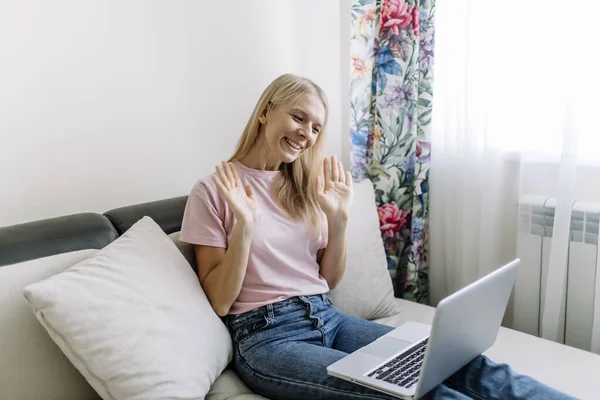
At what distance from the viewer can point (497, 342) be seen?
1.68 m

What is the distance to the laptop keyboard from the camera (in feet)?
3.91

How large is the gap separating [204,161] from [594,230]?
1.31 meters

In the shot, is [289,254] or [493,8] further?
[493,8]

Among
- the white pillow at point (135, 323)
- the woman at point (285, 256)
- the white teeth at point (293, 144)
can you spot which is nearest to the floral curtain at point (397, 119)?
the woman at point (285, 256)

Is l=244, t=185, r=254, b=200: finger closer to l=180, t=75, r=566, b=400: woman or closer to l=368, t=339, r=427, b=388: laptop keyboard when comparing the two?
l=180, t=75, r=566, b=400: woman

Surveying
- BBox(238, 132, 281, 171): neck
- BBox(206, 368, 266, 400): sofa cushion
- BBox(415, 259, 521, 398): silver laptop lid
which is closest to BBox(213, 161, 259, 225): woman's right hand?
BBox(238, 132, 281, 171): neck

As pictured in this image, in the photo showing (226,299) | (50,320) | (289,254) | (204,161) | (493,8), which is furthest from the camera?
(204,161)

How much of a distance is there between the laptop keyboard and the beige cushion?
1.21ft

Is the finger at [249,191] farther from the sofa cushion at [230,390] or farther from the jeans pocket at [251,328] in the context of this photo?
the sofa cushion at [230,390]

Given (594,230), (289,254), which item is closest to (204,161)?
(289,254)

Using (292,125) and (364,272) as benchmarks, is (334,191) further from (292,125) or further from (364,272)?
(364,272)

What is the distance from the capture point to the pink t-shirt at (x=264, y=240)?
1509 mm

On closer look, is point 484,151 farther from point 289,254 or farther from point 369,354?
point 369,354

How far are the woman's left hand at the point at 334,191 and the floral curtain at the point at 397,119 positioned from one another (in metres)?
0.53
